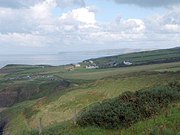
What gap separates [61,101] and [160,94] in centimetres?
2327

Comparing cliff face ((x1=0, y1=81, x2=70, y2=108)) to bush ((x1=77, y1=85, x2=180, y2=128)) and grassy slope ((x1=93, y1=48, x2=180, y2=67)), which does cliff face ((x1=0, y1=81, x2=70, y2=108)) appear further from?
grassy slope ((x1=93, y1=48, x2=180, y2=67))

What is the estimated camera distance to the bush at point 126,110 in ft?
35.8

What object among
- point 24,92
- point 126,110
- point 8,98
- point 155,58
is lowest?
point 8,98

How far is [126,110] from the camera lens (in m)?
11.3

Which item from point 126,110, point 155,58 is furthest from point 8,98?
point 155,58

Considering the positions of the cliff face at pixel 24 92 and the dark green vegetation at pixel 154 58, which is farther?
the dark green vegetation at pixel 154 58

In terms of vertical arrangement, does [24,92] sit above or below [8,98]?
above

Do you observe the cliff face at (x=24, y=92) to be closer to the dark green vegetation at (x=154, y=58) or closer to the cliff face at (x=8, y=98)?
the cliff face at (x=8, y=98)

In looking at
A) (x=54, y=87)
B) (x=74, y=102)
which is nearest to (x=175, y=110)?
(x=74, y=102)

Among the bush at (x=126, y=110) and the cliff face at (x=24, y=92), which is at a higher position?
the bush at (x=126, y=110)

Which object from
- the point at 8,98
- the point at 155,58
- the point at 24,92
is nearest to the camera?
Result: the point at 8,98

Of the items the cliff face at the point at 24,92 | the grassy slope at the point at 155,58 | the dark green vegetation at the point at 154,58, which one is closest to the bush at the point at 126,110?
the cliff face at the point at 24,92

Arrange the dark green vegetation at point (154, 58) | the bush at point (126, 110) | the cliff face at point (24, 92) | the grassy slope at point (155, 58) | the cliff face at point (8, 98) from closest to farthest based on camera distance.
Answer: the bush at point (126, 110), the cliff face at point (8, 98), the cliff face at point (24, 92), the dark green vegetation at point (154, 58), the grassy slope at point (155, 58)

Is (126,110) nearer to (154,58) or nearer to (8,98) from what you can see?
(8,98)
